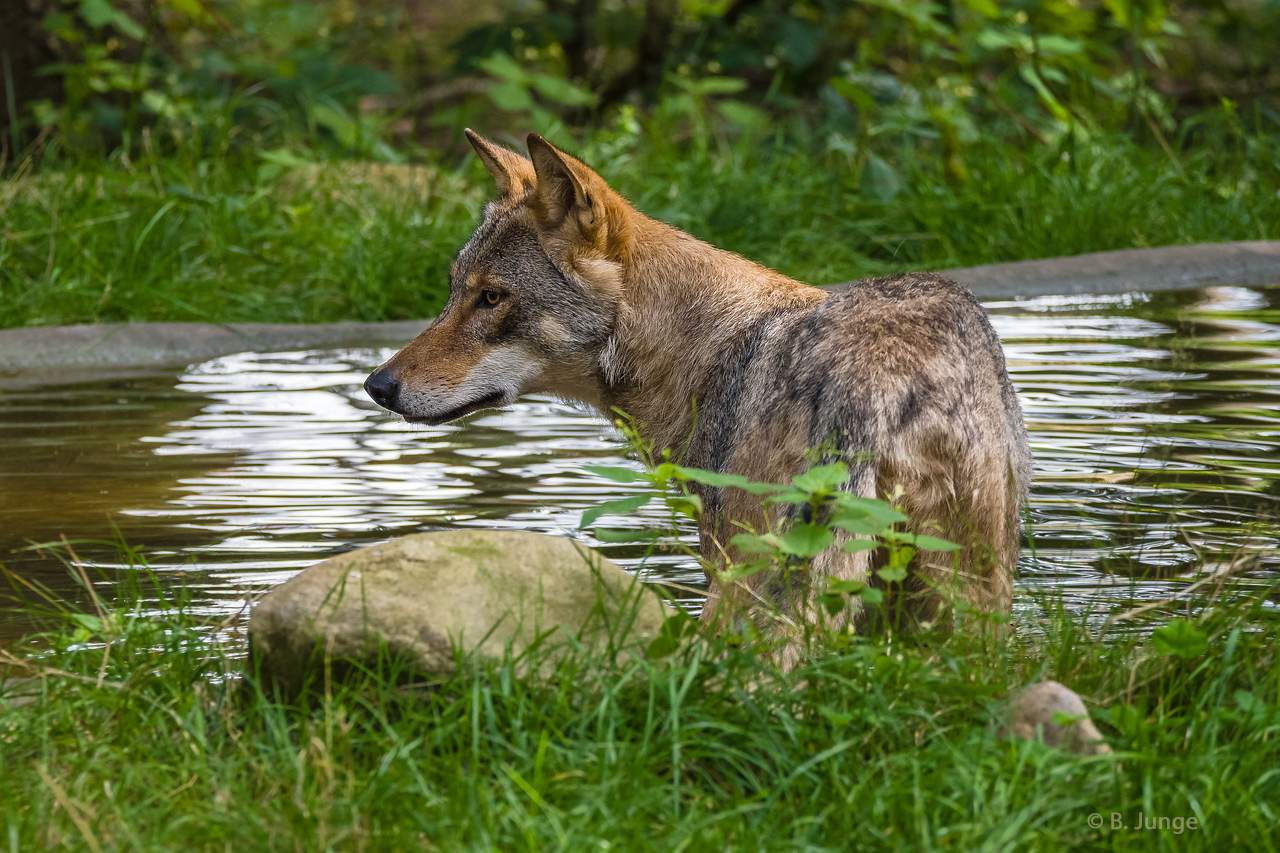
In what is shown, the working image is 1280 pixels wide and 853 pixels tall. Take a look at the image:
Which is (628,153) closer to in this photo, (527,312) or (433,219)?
(433,219)

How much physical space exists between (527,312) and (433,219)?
14.3 feet

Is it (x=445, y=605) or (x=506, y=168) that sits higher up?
(x=506, y=168)

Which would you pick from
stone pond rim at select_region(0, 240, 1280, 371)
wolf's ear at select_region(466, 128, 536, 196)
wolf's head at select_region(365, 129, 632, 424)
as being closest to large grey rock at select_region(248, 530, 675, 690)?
wolf's head at select_region(365, 129, 632, 424)

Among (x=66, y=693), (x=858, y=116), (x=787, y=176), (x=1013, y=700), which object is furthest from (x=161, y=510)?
(x=858, y=116)

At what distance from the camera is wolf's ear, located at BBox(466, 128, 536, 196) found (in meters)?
4.14

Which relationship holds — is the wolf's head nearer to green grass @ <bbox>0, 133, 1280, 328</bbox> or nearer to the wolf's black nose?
the wolf's black nose

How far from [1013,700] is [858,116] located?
820 cm

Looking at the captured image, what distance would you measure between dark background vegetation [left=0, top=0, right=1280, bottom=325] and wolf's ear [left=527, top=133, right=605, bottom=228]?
149 inches

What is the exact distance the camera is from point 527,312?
12.7ft

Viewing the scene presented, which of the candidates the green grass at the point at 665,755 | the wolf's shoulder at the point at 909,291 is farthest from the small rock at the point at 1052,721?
the wolf's shoulder at the point at 909,291

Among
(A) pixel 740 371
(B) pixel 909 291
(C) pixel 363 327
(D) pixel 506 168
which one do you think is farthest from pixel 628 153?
(B) pixel 909 291

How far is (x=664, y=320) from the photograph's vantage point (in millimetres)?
3738

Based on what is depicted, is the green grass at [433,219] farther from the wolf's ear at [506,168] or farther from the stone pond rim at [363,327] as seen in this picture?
the wolf's ear at [506,168]

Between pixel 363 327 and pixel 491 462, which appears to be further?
pixel 363 327
